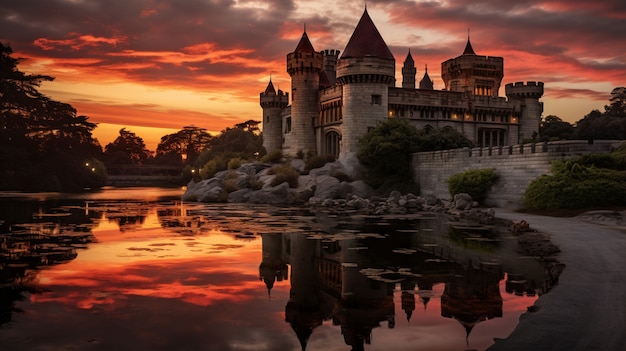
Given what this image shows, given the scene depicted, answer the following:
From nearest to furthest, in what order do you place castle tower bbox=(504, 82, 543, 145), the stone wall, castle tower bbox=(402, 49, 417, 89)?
the stone wall < castle tower bbox=(504, 82, 543, 145) < castle tower bbox=(402, 49, 417, 89)

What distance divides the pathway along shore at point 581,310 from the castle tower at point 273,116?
54.2 metres

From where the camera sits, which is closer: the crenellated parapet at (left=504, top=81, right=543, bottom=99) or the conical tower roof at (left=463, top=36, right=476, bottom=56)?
the crenellated parapet at (left=504, top=81, right=543, bottom=99)

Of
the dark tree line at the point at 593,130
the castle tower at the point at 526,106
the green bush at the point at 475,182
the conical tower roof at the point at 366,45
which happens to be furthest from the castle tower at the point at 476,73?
the green bush at the point at 475,182

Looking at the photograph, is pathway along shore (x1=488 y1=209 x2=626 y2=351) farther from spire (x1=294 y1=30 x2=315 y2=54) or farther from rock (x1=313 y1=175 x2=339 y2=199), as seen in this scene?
spire (x1=294 y1=30 x2=315 y2=54)

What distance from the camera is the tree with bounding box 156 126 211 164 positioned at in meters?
137

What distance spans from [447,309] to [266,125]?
5938cm

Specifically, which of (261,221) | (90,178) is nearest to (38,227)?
(261,221)

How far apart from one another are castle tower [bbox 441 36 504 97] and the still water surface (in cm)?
4513

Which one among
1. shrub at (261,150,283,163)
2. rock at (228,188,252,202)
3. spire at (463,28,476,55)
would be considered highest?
spire at (463,28,476,55)

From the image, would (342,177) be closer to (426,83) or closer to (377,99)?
(377,99)

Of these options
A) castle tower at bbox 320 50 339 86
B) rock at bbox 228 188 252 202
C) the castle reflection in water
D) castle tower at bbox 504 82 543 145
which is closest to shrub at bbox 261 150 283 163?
rock at bbox 228 188 252 202

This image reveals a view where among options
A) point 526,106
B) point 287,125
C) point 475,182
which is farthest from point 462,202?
point 287,125

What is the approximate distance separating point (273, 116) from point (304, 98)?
11.2 metres

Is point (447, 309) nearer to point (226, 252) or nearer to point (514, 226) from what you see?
point (226, 252)
